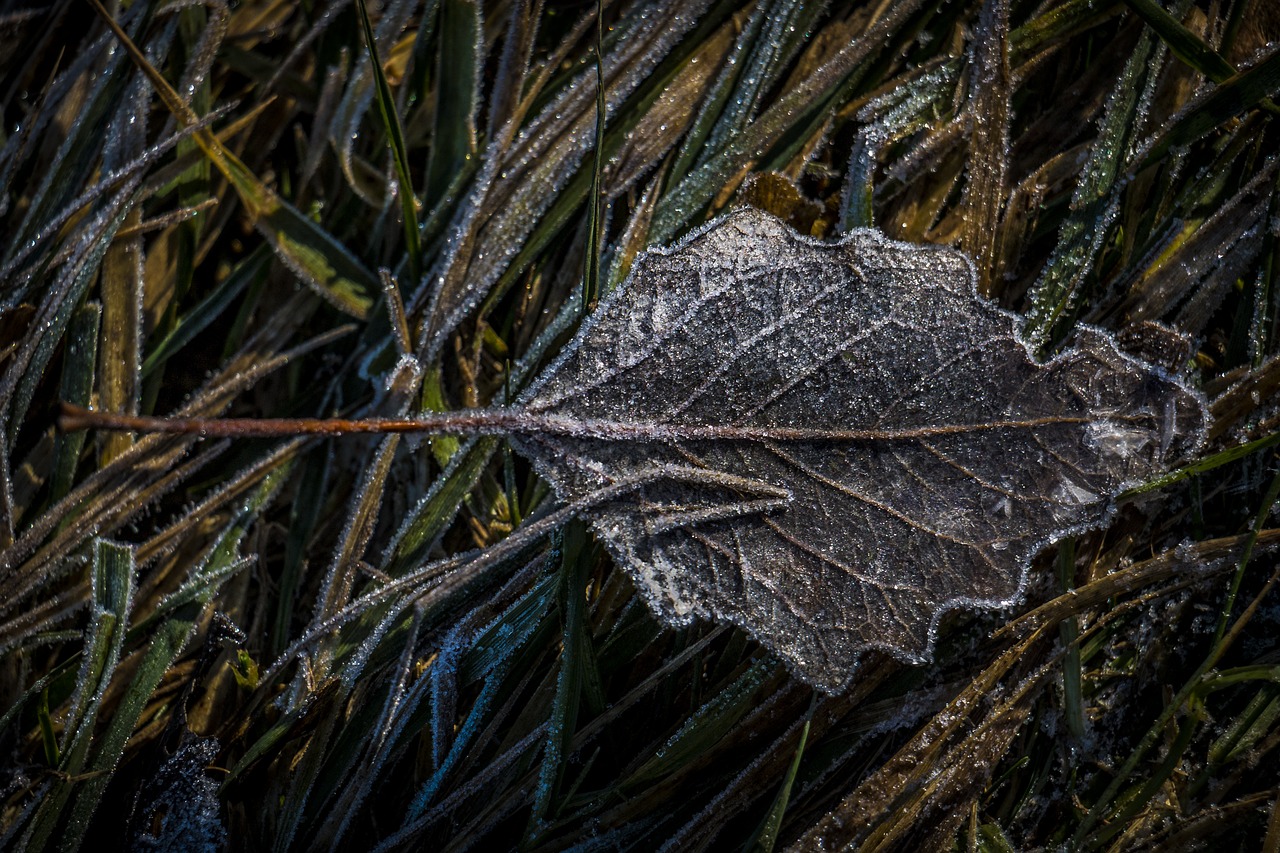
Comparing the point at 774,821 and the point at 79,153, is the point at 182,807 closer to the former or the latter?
the point at 774,821

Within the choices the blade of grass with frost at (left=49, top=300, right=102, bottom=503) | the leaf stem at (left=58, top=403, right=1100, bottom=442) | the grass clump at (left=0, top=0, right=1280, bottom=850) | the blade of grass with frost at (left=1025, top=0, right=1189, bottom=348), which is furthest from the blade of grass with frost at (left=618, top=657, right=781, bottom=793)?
the blade of grass with frost at (left=49, top=300, right=102, bottom=503)

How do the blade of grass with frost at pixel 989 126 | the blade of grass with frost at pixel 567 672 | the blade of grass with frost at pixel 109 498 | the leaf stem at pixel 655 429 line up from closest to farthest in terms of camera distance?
the leaf stem at pixel 655 429 → the blade of grass with frost at pixel 567 672 → the blade of grass with frost at pixel 989 126 → the blade of grass with frost at pixel 109 498

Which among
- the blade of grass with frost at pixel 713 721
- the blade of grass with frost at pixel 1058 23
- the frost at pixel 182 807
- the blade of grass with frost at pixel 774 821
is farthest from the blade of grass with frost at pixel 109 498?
the blade of grass with frost at pixel 1058 23

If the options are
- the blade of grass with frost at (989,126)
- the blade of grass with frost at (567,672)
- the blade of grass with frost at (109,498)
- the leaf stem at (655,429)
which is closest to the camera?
the leaf stem at (655,429)

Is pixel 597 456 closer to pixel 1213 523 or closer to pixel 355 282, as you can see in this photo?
pixel 355 282

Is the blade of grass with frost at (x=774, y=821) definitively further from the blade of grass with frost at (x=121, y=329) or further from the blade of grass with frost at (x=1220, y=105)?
the blade of grass with frost at (x=121, y=329)

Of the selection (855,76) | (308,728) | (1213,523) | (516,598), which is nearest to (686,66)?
(855,76)
